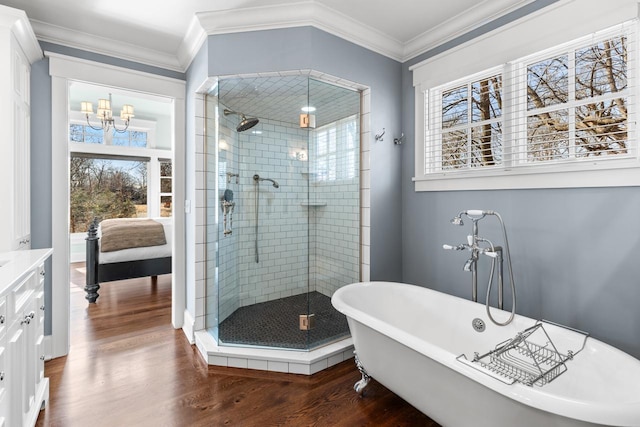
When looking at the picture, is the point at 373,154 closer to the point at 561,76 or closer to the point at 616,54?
the point at 561,76

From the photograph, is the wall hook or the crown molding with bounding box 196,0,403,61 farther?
the wall hook

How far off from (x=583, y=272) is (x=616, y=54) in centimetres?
125

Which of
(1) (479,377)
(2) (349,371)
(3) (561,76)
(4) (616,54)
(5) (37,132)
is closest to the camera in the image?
(1) (479,377)

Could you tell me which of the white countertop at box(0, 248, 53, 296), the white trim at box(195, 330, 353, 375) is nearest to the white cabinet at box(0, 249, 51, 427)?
the white countertop at box(0, 248, 53, 296)

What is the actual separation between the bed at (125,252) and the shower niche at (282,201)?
1746mm

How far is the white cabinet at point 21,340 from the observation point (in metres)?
1.23

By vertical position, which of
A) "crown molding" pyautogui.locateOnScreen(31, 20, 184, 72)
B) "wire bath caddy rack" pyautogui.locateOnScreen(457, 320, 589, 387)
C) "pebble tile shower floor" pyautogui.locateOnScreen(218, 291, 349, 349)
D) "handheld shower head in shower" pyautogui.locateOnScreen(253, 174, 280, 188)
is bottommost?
"pebble tile shower floor" pyautogui.locateOnScreen(218, 291, 349, 349)

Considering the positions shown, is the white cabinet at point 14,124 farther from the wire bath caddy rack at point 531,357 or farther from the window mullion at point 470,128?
the window mullion at point 470,128

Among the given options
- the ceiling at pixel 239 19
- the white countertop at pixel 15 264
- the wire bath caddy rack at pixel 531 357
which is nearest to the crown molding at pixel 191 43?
the ceiling at pixel 239 19

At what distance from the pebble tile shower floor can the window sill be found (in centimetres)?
133

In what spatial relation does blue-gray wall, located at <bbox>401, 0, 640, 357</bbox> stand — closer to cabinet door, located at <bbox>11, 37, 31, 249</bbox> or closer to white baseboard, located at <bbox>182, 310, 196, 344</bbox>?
white baseboard, located at <bbox>182, 310, 196, 344</bbox>

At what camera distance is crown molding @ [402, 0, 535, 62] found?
215 centimetres

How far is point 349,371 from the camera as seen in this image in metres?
2.26

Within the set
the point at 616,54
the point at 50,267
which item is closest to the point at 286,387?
the point at 50,267
